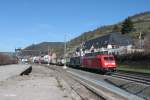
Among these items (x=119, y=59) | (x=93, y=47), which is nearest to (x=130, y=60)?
(x=119, y=59)

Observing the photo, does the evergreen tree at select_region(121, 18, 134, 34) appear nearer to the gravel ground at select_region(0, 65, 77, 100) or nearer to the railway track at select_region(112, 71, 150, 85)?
the railway track at select_region(112, 71, 150, 85)

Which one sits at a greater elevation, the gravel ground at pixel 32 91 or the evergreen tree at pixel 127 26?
the evergreen tree at pixel 127 26

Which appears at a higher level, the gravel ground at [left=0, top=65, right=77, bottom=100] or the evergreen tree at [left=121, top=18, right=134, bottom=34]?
the evergreen tree at [left=121, top=18, right=134, bottom=34]

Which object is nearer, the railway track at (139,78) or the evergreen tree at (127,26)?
the railway track at (139,78)

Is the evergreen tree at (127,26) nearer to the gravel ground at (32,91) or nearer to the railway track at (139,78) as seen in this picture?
the railway track at (139,78)

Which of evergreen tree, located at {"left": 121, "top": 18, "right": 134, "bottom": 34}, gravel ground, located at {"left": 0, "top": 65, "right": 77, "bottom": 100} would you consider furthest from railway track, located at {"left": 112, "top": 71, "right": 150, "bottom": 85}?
evergreen tree, located at {"left": 121, "top": 18, "right": 134, "bottom": 34}

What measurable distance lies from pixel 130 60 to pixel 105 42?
6230cm

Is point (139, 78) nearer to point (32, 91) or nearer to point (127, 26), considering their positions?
point (32, 91)

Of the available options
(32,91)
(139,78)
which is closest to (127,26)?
(139,78)

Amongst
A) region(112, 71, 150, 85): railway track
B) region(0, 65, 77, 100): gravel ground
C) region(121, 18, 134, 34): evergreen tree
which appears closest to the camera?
region(0, 65, 77, 100): gravel ground

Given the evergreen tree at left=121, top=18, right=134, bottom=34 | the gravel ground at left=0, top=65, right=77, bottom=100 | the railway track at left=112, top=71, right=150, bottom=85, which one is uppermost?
the evergreen tree at left=121, top=18, right=134, bottom=34

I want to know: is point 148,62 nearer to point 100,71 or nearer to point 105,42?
point 100,71

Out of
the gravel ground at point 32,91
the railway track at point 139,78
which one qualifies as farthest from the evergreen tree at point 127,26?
the gravel ground at point 32,91

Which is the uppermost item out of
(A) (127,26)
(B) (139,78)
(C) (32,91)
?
(A) (127,26)
